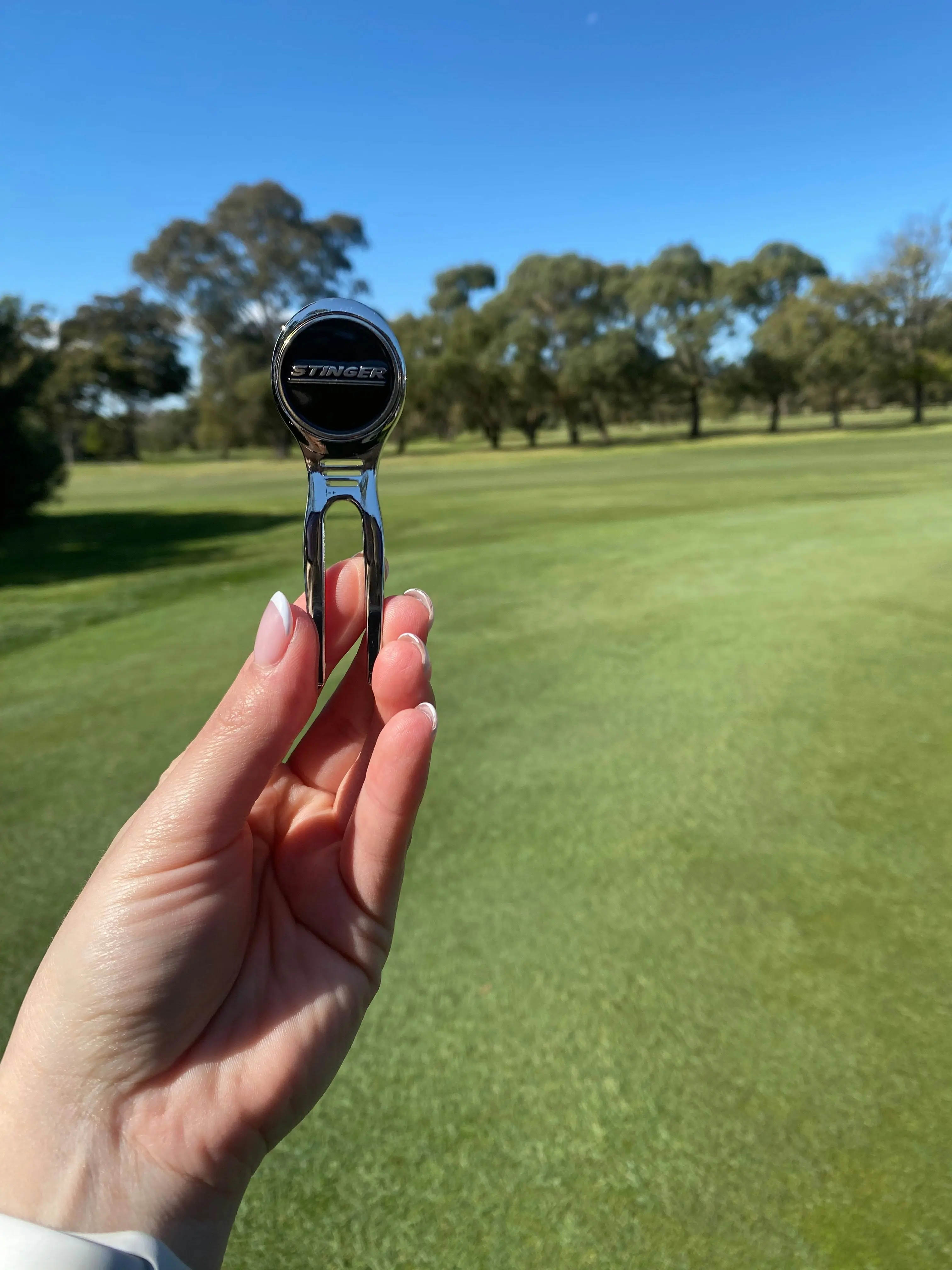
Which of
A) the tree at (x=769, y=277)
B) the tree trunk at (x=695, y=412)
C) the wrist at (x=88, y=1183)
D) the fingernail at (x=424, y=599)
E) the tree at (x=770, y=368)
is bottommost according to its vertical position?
the wrist at (x=88, y=1183)

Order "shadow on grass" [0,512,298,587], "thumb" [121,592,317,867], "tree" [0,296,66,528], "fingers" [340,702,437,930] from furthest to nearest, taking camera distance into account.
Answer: "tree" [0,296,66,528] < "shadow on grass" [0,512,298,587] < "fingers" [340,702,437,930] < "thumb" [121,592,317,867]

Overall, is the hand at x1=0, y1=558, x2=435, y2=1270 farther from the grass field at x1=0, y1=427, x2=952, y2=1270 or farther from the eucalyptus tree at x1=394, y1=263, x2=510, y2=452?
the eucalyptus tree at x1=394, y1=263, x2=510, y2=452

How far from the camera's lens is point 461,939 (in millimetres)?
2258

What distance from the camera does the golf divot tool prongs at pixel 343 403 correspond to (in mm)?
1417

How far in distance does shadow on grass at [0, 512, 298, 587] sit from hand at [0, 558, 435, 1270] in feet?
26.3

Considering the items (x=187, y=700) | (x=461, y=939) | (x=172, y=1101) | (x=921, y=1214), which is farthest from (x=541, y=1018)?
(x=187, y=700)

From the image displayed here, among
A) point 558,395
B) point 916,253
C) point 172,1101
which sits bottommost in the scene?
point 172,1101

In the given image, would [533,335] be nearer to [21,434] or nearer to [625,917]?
[21,434]

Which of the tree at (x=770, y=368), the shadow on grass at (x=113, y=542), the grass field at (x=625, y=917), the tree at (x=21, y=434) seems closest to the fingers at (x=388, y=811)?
the grass field at (x=625, y=917)

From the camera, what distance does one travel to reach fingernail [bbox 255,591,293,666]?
1.14 metres

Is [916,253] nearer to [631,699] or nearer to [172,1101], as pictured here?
[631,699]

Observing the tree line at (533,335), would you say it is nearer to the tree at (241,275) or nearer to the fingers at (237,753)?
the tree at (241,275)

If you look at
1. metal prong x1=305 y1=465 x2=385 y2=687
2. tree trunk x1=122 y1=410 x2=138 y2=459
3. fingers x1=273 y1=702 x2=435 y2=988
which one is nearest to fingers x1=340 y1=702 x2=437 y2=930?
fingers x1=273 y1=702 x2=435 y2=988

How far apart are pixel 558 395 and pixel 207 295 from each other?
848 inches
